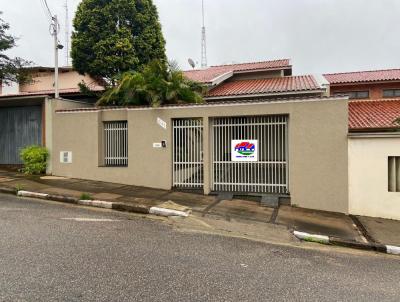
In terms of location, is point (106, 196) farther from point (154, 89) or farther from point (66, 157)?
point (154, 89)

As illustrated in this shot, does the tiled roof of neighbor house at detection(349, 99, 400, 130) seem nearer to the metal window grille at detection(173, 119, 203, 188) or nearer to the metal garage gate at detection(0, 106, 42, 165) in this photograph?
the metal window grille at detection(173, 119, 203, 188)

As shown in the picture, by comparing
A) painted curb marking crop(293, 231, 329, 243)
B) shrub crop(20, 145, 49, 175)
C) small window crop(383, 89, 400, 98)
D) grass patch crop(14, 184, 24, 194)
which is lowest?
painted curb marking crop(293, 231, 329, 243)

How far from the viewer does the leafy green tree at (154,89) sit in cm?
1083

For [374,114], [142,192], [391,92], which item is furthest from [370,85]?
[142,192]

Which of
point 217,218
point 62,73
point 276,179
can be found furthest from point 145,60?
point 217,218

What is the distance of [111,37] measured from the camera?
1491 centimetres

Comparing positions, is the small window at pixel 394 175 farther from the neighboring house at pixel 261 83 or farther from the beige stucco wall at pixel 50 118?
the beige stucco wall at pixel 50 118

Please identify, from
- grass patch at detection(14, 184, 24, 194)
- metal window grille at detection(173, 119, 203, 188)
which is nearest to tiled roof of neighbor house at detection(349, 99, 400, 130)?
metal window grille at detection(173, 119, 203, 188)

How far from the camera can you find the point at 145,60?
1593 centimetres

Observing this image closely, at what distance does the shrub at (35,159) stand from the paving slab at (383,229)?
36.0 ft

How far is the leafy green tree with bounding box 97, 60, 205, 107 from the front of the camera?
1083cm

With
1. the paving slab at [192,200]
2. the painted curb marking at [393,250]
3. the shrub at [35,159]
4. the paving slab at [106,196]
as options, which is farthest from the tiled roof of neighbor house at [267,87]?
the painted curb marking at [393,250]

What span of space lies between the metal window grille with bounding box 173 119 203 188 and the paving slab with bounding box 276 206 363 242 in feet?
9.69

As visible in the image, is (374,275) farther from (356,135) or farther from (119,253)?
(356,135)
